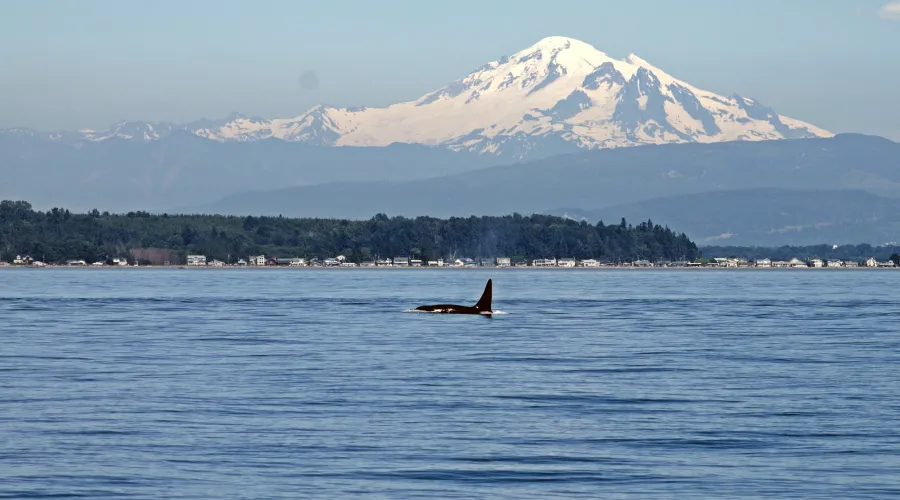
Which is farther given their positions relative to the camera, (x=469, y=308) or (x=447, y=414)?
(x=469, y=308)

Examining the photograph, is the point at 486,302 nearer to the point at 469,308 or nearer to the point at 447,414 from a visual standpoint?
the point at 469,308

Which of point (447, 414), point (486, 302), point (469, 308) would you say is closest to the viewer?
point (447, 414)

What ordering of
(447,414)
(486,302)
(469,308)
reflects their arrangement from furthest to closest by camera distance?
(486,302) → (469,308) → (447,414)

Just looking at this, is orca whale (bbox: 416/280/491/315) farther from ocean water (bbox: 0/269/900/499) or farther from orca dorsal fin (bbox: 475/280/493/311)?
ocean water (bbox: 0/269/900/499)

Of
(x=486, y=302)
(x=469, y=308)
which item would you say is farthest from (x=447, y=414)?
(x=486, y=302)

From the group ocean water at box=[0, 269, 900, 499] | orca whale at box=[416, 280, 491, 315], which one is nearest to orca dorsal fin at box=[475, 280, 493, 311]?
orca whale at box=[416, 280, 491, 315]

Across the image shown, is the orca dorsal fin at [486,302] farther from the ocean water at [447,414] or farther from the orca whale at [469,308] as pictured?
the ocean water at [447,414]

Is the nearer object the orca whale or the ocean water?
the ocean water

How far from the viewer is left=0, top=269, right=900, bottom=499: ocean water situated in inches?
1308

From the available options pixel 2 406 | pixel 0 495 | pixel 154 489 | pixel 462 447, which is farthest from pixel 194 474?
pixel 2 406

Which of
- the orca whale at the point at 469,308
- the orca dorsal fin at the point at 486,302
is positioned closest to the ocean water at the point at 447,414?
the orca whale at the point at 469,308

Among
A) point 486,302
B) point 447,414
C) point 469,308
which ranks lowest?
point 447,414

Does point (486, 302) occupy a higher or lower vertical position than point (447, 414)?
higher

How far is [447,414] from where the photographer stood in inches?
1703
